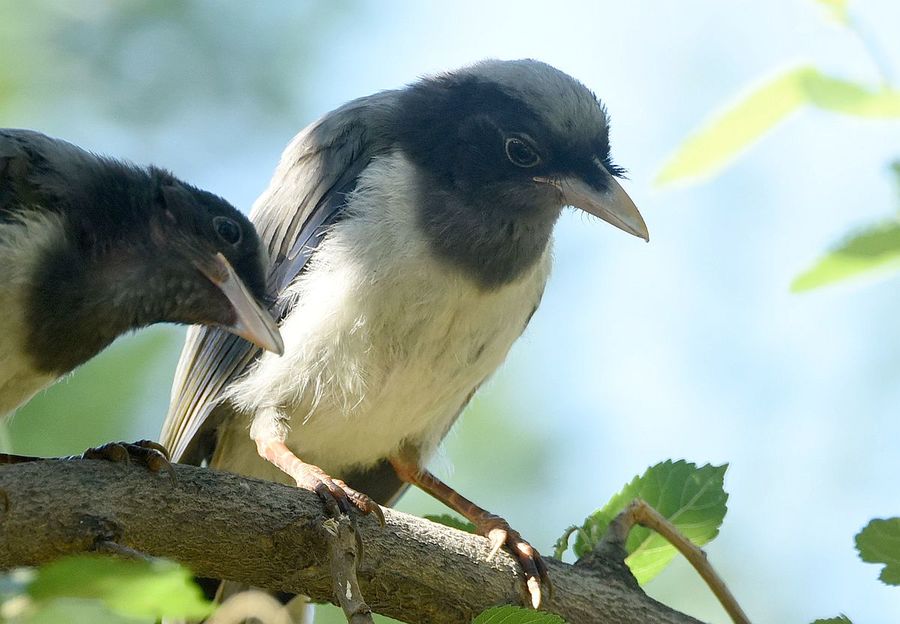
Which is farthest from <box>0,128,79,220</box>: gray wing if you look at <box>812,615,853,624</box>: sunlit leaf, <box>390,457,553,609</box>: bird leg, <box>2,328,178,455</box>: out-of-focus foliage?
<box>812,615,853,624</box>: sunlit leaf

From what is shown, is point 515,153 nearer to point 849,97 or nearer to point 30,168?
point 30,168

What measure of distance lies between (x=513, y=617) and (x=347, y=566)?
63cm

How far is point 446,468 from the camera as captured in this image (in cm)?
490

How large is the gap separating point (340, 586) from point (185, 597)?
41.1 inches

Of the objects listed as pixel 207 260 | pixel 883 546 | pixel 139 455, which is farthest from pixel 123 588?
pixel 207 260

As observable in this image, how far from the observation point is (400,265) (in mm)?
3982

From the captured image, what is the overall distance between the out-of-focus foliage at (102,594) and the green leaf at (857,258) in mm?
837

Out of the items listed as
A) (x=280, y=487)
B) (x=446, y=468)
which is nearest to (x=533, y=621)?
(x=280, y=487)

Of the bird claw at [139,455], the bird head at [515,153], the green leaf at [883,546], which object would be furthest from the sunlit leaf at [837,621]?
the bird head at [515,153]

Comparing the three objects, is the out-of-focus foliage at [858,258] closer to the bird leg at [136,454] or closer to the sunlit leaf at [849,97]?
the sunlit leaf at [849,97]

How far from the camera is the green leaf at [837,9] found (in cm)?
130

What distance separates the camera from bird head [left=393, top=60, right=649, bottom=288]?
166 inches

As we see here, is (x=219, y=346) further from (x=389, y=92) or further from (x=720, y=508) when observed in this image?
(x=720, y=508)

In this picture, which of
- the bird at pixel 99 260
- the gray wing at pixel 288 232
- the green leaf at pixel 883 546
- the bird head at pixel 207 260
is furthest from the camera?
the gray wing at pixel 288 232
